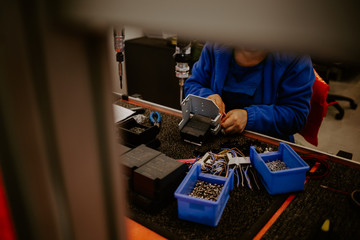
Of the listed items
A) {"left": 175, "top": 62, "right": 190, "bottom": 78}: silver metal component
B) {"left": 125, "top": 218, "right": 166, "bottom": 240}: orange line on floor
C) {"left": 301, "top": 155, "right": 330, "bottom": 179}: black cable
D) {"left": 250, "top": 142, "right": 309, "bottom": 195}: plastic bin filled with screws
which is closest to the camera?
{"left": 125, "top": 218, "right": 166, "bottom": 240}: orange line on floor

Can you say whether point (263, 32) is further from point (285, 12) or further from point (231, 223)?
point (231, 223)

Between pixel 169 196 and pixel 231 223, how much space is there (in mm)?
195

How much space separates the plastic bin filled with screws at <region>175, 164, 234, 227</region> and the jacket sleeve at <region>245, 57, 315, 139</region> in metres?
0.62

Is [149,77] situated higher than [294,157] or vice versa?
[294,157]

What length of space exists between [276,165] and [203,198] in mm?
298

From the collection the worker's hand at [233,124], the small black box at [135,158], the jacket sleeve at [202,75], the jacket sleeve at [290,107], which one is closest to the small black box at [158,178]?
the small black box at [135,158]

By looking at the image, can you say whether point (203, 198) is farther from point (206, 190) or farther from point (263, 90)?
point (263, 90)

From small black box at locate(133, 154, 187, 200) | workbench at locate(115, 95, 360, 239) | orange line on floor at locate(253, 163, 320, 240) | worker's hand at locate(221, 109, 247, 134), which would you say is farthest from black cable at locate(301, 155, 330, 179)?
small black box at locate(133, 154, 187, 200)

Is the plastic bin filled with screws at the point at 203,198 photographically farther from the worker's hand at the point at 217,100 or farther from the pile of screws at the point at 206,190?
the worker's hand at the point at 217,100

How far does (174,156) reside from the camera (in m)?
1.13

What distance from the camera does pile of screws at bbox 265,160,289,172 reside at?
0.96 metres

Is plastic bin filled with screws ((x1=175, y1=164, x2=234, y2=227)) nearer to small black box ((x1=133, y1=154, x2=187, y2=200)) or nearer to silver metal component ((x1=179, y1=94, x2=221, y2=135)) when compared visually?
small black box ((x1=133, y1=154, x2=187, y2=200))

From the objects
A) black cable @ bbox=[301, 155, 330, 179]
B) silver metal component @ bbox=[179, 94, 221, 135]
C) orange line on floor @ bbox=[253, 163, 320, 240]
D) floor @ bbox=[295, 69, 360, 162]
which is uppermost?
silver metal component @ bbox=[179, 94, 221, 135]

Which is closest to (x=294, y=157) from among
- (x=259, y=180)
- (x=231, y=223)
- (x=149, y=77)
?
(x=259, y=180)
